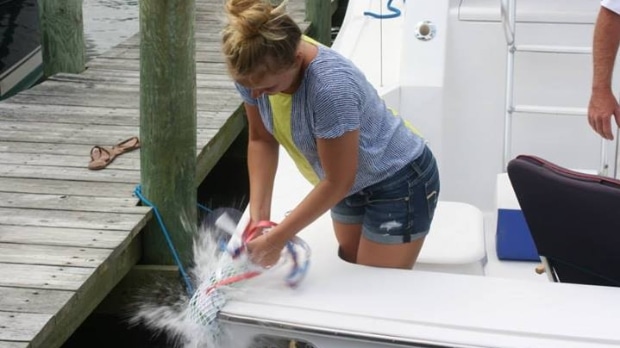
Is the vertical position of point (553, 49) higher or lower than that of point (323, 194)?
higher

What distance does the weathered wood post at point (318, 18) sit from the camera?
6.88 meters

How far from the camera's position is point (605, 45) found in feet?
8.77

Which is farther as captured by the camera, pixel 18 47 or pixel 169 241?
pixel 18 47

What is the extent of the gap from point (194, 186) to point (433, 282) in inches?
67.6

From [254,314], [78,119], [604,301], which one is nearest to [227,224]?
[254,314]

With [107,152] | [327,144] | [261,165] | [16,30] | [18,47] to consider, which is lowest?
[107,152]

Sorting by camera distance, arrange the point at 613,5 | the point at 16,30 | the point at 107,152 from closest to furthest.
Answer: the point at 613,5, the point at 107,152, the point at 16,30

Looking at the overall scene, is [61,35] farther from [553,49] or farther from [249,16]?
[249,16]

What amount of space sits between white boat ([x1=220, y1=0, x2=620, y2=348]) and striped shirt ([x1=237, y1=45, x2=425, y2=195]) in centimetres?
26

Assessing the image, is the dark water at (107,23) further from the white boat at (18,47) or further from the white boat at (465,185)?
the white boat at (465,185)

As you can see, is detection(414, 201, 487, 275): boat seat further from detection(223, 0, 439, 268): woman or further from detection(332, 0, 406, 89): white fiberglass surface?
detection(332, 0, 406, 89): white fiberglass surface

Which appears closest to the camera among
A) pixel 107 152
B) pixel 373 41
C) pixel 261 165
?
pixel 261 165

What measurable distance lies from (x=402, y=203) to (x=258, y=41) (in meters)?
0.58

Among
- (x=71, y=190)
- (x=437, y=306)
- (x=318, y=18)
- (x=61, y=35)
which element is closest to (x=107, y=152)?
(x=71, y=190)
